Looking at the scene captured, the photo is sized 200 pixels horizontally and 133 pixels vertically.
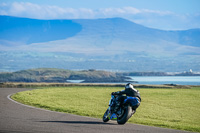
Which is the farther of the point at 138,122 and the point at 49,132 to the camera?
the point at 138,122

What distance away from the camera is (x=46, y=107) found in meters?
24.2

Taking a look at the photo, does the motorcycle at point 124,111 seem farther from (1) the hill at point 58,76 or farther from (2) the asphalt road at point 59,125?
(1) the hill at point 58,76

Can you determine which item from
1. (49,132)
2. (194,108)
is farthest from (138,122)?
(194,108)

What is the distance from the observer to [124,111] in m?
16.9

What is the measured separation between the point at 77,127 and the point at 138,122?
11.7ft

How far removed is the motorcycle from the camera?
16.6 meters

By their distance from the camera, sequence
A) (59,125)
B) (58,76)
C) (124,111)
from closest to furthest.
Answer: (59,125)
(124,111)
(58,76)

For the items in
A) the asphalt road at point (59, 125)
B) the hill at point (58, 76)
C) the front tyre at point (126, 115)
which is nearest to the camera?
the asphalt road at point (59, 125)

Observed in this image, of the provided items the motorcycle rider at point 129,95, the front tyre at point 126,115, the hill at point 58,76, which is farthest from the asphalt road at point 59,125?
the hill at point 58,76

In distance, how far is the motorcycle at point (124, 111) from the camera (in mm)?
16562

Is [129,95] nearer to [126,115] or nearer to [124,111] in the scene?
[124,111]

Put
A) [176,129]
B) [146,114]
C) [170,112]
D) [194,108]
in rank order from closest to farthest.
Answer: [176,129] → [146,114] → [170,112] → [194,108]

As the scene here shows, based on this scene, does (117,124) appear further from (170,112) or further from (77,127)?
(170,112)

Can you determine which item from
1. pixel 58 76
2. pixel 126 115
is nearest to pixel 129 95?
pixel 126 115
